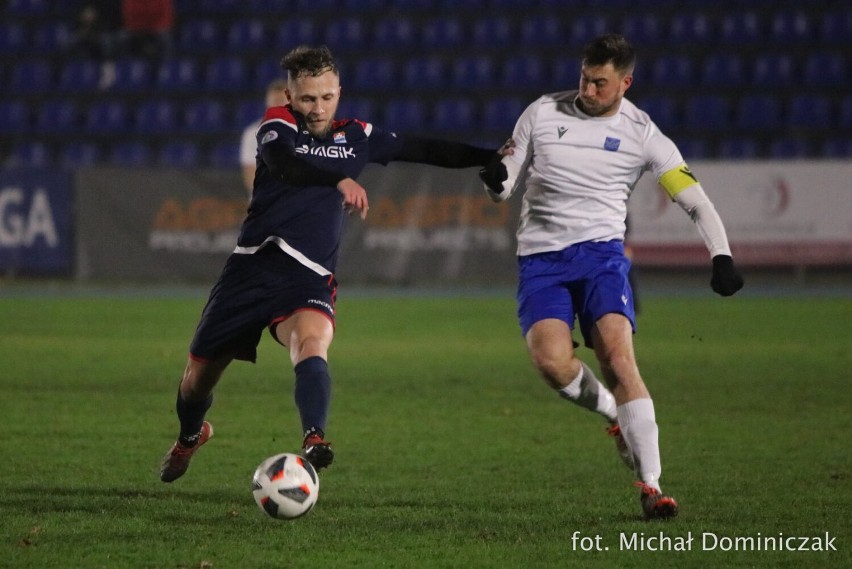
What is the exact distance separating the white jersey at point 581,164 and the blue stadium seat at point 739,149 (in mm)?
17224

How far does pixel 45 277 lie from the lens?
22.1 m

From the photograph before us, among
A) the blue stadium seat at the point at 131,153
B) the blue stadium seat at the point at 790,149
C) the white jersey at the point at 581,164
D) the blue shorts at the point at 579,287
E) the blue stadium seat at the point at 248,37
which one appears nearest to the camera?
the blue shorts at the point at 579,287

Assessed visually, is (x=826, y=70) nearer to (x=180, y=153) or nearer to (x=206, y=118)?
(x=206, y=118)

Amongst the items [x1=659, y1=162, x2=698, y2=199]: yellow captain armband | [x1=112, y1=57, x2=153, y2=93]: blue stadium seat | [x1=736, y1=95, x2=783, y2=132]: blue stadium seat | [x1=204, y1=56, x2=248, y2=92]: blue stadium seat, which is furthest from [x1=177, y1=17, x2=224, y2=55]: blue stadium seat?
[x1=659, y1=162, x2=698, y2=199]: yellow captain armband

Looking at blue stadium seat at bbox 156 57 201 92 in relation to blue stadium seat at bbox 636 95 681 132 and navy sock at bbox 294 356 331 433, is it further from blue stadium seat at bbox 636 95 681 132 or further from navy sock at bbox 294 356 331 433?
navy sock at bbox 294 356 331 433

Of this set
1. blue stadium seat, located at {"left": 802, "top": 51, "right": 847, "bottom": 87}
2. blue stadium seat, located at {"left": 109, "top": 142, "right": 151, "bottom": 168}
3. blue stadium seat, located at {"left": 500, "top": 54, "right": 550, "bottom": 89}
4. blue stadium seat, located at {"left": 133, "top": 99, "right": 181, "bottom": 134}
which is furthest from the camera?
blue stadium seat, located at {"left": 133, "top": 99, "right": 181, "bottom": 134}

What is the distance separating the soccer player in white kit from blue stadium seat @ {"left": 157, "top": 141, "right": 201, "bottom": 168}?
18.7 metres

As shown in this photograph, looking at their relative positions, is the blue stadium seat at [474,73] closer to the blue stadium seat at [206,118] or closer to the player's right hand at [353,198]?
the blue stadium seat at [206,118]

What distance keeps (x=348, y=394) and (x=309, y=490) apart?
A: 5.09 metres

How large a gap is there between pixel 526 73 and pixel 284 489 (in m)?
20.2

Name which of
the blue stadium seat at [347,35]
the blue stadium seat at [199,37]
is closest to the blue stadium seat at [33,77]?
the blue stadium seat at [199,37]

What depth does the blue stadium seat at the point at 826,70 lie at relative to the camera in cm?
2408

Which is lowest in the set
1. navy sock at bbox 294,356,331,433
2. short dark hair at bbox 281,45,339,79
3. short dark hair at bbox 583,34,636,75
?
navy sock at bbox 294,356,331,433

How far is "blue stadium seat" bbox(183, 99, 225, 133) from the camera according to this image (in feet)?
83.4
